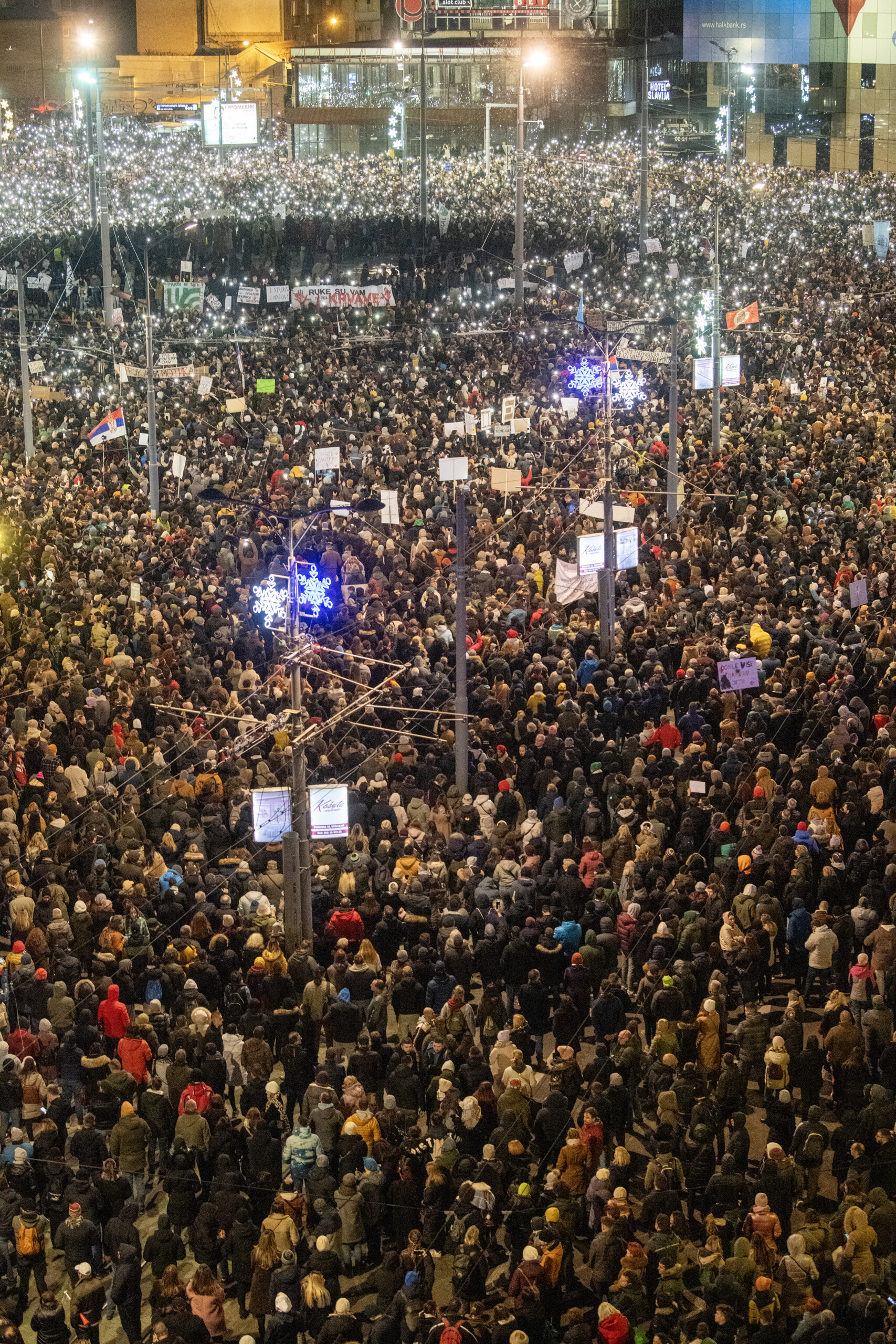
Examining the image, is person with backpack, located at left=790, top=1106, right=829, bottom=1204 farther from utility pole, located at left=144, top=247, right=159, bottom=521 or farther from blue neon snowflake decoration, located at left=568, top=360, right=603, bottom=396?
utility pole, located at left=144, top=247, right=159, bottom=521

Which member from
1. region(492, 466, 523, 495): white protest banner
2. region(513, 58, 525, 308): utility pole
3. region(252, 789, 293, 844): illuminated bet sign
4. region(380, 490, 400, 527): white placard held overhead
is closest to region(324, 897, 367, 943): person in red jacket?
region(252, 789, 293, 844): illuminated bet sign

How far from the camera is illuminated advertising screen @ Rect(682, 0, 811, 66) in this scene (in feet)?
227

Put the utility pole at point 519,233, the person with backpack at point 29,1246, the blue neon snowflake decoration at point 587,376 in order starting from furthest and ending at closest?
the utility pole at point 519,233, the blue neon snowflake decoration at point 587,376, the person with backpack at point 29,1246

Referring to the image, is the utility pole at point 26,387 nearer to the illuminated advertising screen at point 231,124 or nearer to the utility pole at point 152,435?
the utility pole at point 152,435

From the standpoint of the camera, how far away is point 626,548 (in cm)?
2566

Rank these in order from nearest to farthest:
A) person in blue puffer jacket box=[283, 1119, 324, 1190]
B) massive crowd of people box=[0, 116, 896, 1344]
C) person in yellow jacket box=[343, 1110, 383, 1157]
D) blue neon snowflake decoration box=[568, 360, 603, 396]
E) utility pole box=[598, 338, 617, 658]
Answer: massive crowd of people box=[0, 116, 896, 1344], person in blue puffer jacket box=[283, 1119, 324, 1190], person in yellow jacket box=[343, 1110, 383, 1157], utility pole box=[598, 338, 617, 658], blue neon snowflake decoration box=[568, 360, 603, 396]

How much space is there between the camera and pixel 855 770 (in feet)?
61.9

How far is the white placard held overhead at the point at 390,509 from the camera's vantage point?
97.6ft

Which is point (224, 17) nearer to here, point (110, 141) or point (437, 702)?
point (110, 141)

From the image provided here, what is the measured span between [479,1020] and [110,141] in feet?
192

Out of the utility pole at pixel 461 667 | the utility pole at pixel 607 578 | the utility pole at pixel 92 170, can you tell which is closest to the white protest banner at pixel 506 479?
the utility pole at pixel 607 578

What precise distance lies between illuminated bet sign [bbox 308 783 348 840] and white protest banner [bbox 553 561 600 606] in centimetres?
812

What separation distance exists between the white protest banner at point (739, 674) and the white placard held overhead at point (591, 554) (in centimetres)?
378

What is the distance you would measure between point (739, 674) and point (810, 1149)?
891 cm
